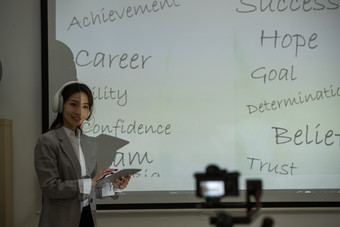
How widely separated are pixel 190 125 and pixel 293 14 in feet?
3.77

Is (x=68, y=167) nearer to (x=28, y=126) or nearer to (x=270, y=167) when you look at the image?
(x=28, y=126)

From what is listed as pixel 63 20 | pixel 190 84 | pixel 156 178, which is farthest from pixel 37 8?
pixel 156 178

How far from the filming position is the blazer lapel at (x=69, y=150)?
2.38 metres

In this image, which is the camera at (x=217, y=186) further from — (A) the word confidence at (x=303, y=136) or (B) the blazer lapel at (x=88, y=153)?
(A) the word confidence at (x=303, y=136)

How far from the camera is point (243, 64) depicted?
10.9 ft

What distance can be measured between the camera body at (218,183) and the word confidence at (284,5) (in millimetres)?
2208

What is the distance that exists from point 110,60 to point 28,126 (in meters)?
0.79

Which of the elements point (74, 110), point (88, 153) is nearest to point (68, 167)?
point (88, 153)

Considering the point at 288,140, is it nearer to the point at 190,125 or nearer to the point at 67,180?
the point at 190,125

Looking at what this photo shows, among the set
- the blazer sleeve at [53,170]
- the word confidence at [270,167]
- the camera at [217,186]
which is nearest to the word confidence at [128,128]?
the word confidence at [270,167]

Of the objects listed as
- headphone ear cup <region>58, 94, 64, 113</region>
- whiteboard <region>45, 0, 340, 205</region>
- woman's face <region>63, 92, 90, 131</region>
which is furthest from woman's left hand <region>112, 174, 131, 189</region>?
whiteboard <region>45, 0, 340, 205</region>

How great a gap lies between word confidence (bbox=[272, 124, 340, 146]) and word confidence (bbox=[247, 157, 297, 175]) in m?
0.17

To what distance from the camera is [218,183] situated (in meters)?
1.40

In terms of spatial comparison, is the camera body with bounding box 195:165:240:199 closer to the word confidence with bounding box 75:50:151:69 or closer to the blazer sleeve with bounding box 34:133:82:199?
the blazer sleeve with bounding box 34:133:82:199
